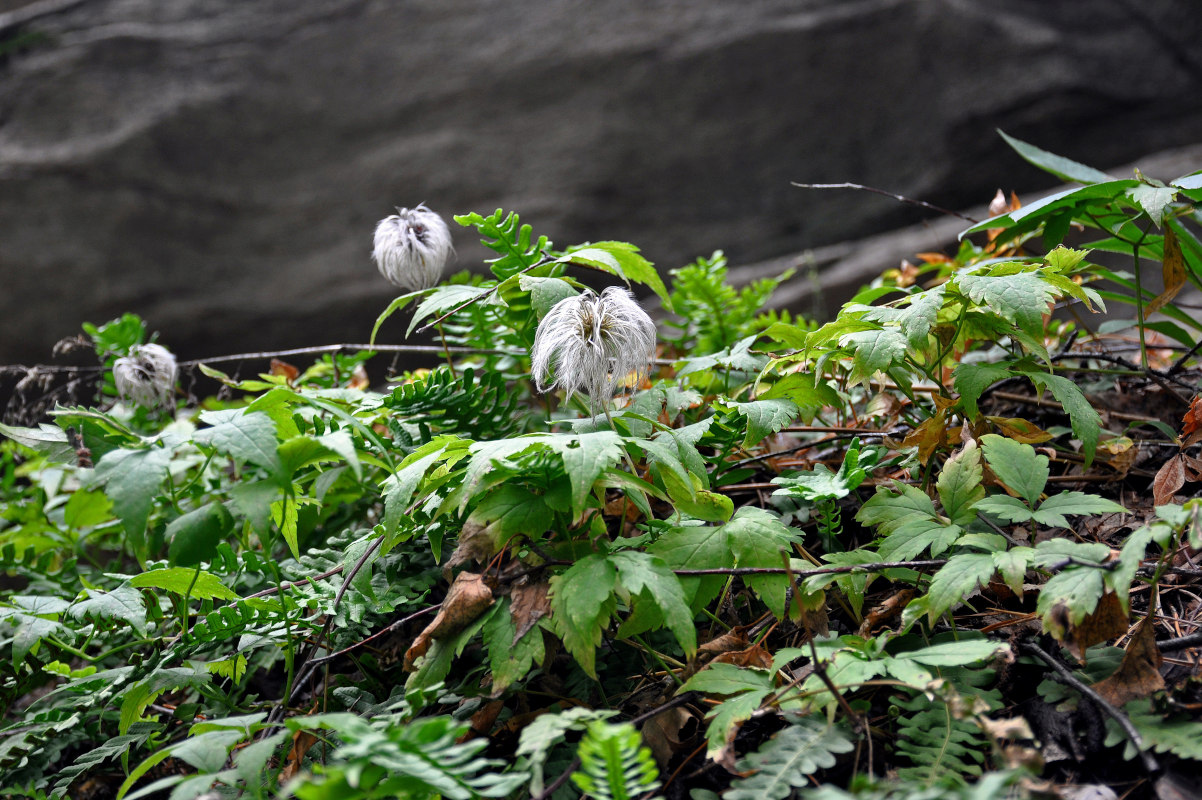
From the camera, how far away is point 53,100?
19.8 ft

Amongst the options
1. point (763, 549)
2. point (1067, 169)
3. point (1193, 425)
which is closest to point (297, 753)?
point (763, 549)

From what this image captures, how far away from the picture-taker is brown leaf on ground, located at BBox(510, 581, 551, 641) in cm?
109

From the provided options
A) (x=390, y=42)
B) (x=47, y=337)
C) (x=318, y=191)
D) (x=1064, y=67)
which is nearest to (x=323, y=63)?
(x=390, y=42)

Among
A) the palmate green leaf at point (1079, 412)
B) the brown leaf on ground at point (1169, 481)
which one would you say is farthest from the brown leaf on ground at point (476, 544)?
the brown leaf on ground at point (1169, 481)

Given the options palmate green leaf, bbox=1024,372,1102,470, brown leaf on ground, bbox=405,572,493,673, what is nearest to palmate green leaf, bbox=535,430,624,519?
brown leaf on ground, bbox=405,572,493,673

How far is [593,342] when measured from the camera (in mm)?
1276

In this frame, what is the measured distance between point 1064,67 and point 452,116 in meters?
5.04

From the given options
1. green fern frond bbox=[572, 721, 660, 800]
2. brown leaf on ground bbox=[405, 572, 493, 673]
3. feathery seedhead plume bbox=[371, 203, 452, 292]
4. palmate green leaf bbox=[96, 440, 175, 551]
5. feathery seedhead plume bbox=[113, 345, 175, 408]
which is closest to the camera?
green fern frond bbox=[572, 721, 660, 800]

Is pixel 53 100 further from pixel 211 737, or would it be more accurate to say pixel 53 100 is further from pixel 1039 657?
pixel 1039 657

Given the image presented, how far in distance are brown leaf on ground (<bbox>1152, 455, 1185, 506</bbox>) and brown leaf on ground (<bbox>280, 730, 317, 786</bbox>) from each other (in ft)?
5.06

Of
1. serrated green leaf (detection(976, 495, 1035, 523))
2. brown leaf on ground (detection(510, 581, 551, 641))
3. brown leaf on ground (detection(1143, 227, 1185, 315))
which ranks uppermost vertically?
brown leaf on ground (detection(1143, 227, 1185, 315))

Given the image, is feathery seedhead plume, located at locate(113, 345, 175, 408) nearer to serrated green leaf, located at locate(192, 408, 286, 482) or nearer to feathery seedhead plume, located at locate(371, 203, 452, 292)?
feathery seedhead plume, located at locate(371, 203, 452, 292)

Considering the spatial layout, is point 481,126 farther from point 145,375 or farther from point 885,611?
point 885,611

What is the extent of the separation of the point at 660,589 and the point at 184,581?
2.73 feet
